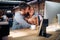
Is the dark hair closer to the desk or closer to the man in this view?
the man

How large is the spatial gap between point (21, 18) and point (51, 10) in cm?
36

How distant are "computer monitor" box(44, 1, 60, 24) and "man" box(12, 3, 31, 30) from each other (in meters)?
0.22

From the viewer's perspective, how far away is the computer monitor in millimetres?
1476

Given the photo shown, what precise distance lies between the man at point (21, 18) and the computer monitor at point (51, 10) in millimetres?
220

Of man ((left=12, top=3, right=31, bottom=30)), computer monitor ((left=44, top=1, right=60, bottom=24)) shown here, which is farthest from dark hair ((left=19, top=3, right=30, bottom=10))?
computer monitor ((left=44, top=1, right=60, bottom=24))

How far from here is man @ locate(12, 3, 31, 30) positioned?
1.44 meters

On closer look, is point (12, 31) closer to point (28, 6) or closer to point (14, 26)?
point (14, 26)

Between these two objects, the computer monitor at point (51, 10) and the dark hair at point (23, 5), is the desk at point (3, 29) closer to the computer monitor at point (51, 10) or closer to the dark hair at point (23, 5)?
the dark hair at point (23, 5)

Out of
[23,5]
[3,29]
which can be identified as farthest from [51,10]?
[3,29]

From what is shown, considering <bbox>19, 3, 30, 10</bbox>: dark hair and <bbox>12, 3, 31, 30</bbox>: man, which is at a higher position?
<bbox>19, 3, 30, 10</bbox>: dark hair

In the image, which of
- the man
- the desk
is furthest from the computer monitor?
the desk

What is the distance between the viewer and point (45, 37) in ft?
4.83

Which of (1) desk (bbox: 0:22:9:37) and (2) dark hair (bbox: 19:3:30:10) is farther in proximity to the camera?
(2) dark hair (bbox: 19:3:30:10)

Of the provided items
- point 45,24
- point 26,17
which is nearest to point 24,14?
point 26,17
